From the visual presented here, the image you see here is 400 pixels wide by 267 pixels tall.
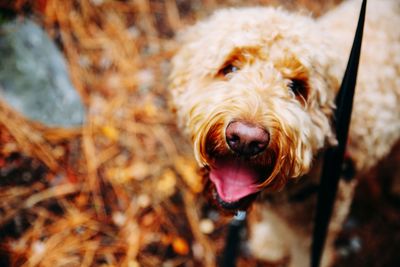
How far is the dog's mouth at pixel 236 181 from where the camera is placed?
1.48 m

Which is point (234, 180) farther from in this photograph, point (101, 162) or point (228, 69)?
point (101, 162)

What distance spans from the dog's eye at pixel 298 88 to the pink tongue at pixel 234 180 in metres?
0.51

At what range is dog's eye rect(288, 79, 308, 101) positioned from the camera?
64.7 inches

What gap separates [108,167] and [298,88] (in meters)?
1.74

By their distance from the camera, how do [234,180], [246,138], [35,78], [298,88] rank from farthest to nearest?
[35,78] < [298,88] < [234,180] < [246,138]

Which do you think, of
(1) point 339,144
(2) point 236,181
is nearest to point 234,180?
(2) point 236,181

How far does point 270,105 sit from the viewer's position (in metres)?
1.48

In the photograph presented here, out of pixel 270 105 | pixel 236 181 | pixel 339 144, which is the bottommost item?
pixel 236 181

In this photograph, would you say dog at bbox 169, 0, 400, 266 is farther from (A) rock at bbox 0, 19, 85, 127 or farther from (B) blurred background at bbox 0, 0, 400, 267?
(A) rock at bbox 0, 19, 85, 127

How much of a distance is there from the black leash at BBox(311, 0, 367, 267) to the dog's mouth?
337 millimetres

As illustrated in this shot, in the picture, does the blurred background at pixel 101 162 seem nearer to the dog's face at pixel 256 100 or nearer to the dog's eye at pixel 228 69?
the dog's face at pixel 256 100

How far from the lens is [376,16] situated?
98.3 inches

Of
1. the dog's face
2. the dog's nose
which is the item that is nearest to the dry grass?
the dog's face

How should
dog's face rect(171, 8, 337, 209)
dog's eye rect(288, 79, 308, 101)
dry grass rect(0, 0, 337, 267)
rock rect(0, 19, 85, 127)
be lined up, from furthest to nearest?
rock rect(0, 19, 85, 127), dry grass rect(0, 0, 337, 267), dog's eye rect(288, 79, 308, 101), dog's face rect(171, 8, 337, 209)
